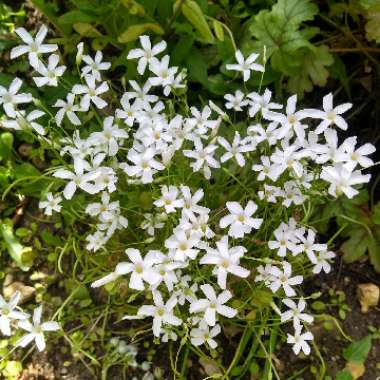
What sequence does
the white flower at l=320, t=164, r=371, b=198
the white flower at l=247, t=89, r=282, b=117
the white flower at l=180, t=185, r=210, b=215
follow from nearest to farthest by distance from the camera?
1. the white flower at l=320, t=164, r=371, b=198
2. the white flower at l=180, t=185, r=210, b=215
3. the white flower at l=247, t=89, r=282, b=117

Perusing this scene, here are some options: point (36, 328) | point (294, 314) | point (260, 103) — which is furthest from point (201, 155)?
point (36, 328)

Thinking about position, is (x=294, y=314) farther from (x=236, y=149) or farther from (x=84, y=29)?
(x=84, y=29)

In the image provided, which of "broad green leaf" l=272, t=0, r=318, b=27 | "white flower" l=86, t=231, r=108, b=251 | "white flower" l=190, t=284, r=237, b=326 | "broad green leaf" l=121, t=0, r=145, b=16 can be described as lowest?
"white flower" l=86, t=231, r=108, b=251

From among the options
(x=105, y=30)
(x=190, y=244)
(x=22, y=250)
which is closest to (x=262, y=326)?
(x=190, y=244)

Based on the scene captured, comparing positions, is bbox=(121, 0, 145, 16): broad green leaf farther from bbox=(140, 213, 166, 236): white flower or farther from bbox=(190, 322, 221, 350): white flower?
bbox=(190, 322, 221, 350): white flower

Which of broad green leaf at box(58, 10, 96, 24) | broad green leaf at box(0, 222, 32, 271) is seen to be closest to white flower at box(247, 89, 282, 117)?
broad green leaf at box(58, 10, 96, 24)

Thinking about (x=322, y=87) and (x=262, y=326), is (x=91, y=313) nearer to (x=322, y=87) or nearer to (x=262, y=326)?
(x=262, y=326)

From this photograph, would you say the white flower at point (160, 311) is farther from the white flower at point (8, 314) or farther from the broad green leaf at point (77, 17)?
the broad green leaf at point (77, 17)
